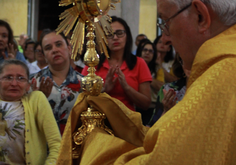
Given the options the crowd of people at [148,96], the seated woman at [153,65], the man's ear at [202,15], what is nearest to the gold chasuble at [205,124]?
the crowd of people at [148,96]

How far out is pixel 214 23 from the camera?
37.2 inches

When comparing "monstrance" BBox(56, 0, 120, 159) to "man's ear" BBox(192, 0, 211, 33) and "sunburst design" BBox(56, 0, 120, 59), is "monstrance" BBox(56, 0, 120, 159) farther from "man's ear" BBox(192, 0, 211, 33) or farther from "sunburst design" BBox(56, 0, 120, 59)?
"man's ear" BBox(192, 0, 211, 33)

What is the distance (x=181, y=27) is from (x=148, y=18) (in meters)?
6.48

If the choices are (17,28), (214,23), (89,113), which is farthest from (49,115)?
(17,28)

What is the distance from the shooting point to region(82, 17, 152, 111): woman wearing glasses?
7.65 ft

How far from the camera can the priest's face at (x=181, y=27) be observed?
0.98 meters

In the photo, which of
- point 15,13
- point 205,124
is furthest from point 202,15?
point 15,13

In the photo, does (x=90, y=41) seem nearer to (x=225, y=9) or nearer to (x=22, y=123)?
(x=225, y=9)

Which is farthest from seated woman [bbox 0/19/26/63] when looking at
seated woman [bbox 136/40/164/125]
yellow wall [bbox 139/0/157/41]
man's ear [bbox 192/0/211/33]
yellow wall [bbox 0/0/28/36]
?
yellow wall [bbox 139/0/157/41]

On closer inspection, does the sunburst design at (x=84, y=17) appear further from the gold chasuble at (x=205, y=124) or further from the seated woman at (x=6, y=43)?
the seated woman at (x=6, y=43)

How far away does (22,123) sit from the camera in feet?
6.25

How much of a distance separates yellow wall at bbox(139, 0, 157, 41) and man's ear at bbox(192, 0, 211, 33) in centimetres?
637

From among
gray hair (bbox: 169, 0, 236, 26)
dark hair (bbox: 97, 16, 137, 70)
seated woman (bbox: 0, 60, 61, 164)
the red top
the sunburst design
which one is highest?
gray hair (bbox: 169, 0, 236, 26)

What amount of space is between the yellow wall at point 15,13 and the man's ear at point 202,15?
6601 millimetres
